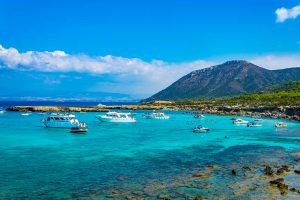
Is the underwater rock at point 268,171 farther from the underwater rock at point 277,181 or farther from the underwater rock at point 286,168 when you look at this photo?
the underwater rock at point 277,181

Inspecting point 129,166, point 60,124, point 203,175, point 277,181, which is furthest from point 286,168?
point 60,124

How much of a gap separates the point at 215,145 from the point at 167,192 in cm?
3169

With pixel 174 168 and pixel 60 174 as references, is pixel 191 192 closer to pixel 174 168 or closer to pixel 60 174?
pixel 174 168

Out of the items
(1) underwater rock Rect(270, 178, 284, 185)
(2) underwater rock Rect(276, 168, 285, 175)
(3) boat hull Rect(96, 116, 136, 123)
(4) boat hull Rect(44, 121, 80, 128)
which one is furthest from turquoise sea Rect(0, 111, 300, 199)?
(3) boat hull Rect(96, 116, 136, 123)

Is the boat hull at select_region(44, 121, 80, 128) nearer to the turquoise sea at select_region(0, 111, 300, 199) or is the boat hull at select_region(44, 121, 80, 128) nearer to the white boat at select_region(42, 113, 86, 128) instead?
the white boat at select_region(42, 113, 86, 128)

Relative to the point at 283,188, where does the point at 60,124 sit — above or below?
above

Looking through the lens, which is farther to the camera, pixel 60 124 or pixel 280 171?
pixel 60 124

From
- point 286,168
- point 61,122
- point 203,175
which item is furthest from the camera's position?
point 61,122

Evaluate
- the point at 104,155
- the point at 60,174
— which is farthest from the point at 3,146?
the point at 60,174

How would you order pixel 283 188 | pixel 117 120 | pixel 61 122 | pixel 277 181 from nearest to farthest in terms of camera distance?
pixel 283 188 < pixel 277 181 < pixel 61 122 < pixel 117 120

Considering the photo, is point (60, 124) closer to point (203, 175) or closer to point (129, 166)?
point (129, 166)

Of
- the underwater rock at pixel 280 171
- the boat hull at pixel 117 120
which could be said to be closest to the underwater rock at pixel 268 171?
the underwater rock at pixel 280 171

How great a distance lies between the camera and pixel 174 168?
39.8 metres

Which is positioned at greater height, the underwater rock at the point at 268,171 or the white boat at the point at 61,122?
the white boat at the point at 61,122
